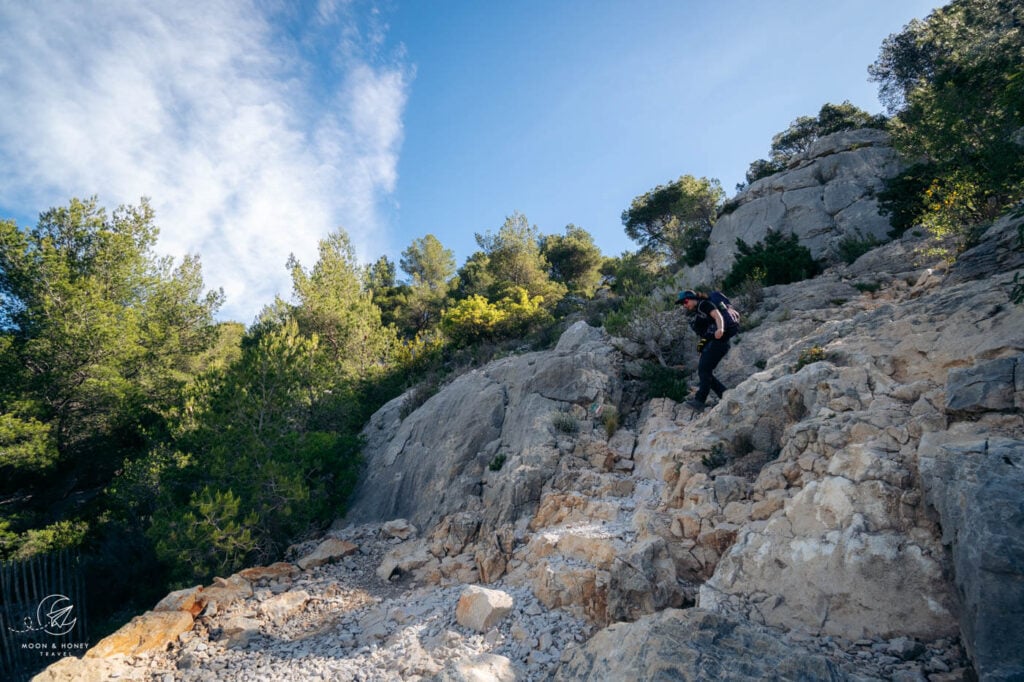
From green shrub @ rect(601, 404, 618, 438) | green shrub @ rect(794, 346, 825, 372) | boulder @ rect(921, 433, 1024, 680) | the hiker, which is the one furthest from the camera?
green shrub @ rect(601, 404, 618, 438)

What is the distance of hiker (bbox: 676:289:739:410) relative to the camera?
26.7 feet

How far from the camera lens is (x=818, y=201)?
1873 centimetres

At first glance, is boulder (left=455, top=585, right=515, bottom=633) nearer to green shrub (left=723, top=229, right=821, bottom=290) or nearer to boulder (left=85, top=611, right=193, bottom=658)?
boulder (left=85, top=611, right=193, bottom=658)

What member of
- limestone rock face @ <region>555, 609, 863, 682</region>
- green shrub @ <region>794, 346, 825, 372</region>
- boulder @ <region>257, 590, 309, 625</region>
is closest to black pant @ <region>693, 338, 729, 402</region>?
green shrub @ <region>794, 346, 825, 372</region>

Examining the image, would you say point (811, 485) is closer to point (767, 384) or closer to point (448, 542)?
point (767, 384)

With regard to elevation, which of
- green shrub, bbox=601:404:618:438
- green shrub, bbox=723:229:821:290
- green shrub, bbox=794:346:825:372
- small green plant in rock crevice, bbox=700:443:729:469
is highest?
green shrub, bbox=723:229:821:290

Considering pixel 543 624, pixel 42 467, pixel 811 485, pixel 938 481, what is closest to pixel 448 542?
pixel 543 624

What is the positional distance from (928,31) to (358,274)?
31737 millimetres

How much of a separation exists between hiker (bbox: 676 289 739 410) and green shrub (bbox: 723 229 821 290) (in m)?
5.97

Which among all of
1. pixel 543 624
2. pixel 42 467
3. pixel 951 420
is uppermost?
pixel 42 467

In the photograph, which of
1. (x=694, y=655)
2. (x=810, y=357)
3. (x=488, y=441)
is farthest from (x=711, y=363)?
(x=694, y=655)

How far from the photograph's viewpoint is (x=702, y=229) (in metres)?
24.6

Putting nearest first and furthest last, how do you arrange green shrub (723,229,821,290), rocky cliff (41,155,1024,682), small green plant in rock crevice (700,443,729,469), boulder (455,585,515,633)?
rocky cliff (41,155,1024,682) < boulder (455,585,515,633) < small green plant in rock crevice (700,443,729,469) < green shrub (723,229,821,290)

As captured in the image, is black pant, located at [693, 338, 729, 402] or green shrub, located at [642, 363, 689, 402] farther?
green shrub, located at [642, 363, 689, 402]
